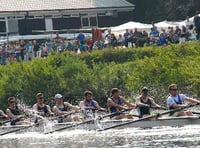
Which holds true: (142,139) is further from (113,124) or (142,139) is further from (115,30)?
(115,30)

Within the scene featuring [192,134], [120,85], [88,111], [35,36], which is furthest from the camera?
[35,36]

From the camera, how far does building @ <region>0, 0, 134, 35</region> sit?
2675 inches

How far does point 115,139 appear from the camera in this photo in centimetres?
2989

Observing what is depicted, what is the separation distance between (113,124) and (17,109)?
5.26 metres

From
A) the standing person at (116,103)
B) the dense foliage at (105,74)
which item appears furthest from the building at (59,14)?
the standing person at (116,103)

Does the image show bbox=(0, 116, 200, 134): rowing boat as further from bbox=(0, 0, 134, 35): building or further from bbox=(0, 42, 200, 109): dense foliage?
bbox=(0, 0, 134, 35): building

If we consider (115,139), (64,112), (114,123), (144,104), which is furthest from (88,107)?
(115,139)

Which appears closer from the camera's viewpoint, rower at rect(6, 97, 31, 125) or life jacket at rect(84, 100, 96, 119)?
life jacket at rect(84, 100, 96, 119)

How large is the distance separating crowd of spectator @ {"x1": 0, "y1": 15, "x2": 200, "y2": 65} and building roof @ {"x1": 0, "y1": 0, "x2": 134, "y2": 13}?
1178 cm

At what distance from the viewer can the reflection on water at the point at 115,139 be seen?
91.7ft

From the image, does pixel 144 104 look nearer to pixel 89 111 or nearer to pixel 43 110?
pixel 89 111

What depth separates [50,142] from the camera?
30.8 meters

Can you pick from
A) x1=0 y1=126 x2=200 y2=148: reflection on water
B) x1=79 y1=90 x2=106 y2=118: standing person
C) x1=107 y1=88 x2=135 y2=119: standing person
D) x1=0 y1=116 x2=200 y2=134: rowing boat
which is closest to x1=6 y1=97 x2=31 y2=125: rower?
x1=0 y1=116 x2=200 y2=134: rowing boat

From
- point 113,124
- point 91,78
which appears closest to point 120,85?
point 91,78
